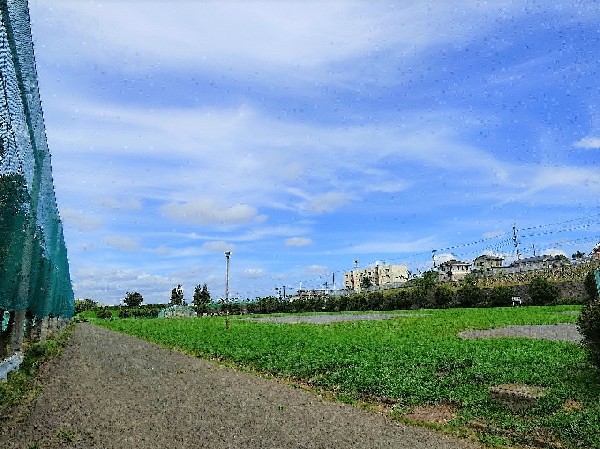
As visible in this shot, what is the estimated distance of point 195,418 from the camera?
661 centimetres

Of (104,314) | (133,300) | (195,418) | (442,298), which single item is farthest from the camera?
(133,300)

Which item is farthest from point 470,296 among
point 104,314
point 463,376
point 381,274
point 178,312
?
point 381,274

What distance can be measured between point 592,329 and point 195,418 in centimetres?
643

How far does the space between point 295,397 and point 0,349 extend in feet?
23.1

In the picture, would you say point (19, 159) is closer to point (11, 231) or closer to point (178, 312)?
point (11, 231)

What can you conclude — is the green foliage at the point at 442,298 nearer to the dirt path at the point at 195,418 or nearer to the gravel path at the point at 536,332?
the gravel path at the point at 536,332

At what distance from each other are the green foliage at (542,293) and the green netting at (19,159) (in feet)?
115

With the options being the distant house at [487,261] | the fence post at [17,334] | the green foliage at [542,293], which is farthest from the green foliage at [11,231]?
the distant house at [487,261]

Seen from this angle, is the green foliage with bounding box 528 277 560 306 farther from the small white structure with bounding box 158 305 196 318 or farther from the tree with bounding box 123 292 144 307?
the tree with bounding box 123 292 144 307

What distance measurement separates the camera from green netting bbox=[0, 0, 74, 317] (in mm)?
4977

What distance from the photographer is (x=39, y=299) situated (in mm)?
11539

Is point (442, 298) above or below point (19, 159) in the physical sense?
below

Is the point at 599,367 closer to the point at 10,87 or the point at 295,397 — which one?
the point at 295,397

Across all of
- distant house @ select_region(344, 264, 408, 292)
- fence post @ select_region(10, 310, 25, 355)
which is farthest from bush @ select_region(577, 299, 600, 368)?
distant house @ select_region(344, 264, 408, 292)
